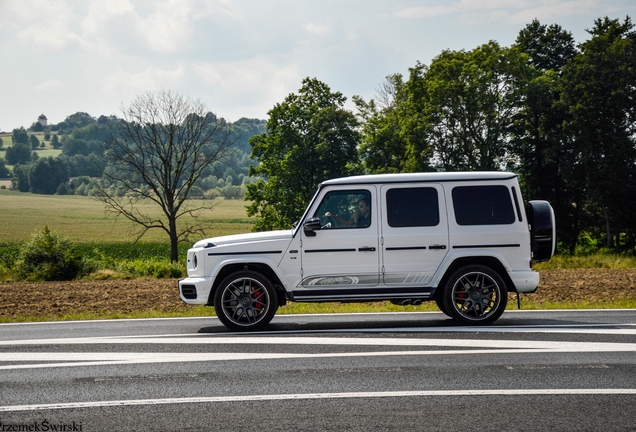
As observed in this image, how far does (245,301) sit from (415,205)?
2819mm

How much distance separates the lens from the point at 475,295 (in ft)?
34.5

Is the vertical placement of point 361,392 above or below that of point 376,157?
below

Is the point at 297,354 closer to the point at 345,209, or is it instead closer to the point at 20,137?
the point at 345,209

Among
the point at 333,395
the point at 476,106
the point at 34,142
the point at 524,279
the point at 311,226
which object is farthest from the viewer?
the point at 34,142

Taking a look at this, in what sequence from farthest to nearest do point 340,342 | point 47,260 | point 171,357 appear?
1. point 47,260
2. point 340,342
3. point 171,357

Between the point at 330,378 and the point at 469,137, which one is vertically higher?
the point at 469,137

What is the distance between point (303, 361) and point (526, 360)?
2457 millimetres

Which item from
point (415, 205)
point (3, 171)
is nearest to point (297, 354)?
point (415, 205)

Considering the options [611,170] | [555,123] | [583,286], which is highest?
[555,123]

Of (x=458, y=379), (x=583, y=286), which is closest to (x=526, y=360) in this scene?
(x=458, y=379)

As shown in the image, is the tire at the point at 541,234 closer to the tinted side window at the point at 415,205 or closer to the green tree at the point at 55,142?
the tinted side window at the point at 415,205

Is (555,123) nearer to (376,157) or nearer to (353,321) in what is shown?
(376,157)

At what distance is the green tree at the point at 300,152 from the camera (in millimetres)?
57781

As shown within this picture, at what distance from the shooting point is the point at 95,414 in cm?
596
